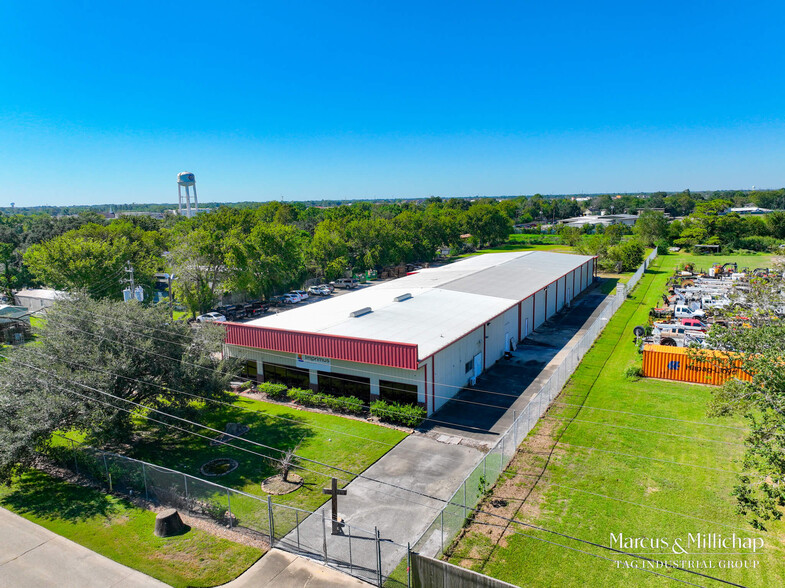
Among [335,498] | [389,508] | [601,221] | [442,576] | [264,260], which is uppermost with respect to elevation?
[601,221]

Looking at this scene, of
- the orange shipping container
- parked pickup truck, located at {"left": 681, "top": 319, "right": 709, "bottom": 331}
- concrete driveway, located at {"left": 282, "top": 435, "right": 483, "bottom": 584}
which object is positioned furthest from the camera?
parked pickup truck, located at {"left": 681, "top": 319, "right": 709, "bottom": 331}

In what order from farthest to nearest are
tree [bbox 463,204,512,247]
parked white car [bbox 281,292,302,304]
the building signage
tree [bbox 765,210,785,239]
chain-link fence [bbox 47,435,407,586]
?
tree [bbox 463,204,512,247], tree [bbox 765,210,785,239], parked white car [bbox 281,292,302,304], the building signage, chain-link fence [bbox 47,435,407,586]

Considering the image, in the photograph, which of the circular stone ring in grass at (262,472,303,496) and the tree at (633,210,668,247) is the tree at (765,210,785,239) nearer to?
the tree at (633,210,668,247)

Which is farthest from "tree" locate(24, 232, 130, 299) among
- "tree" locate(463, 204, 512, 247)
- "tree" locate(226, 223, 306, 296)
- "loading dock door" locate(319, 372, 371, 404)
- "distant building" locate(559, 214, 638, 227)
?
"distant building" locate(559, 214, 638, 227)

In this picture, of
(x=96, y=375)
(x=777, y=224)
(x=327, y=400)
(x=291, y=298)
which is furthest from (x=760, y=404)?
(x=777, y=224)

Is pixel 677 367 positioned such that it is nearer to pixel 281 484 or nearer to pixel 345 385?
pixel 345 385

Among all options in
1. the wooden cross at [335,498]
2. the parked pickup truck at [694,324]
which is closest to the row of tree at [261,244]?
the wooden cross at [335,498]
